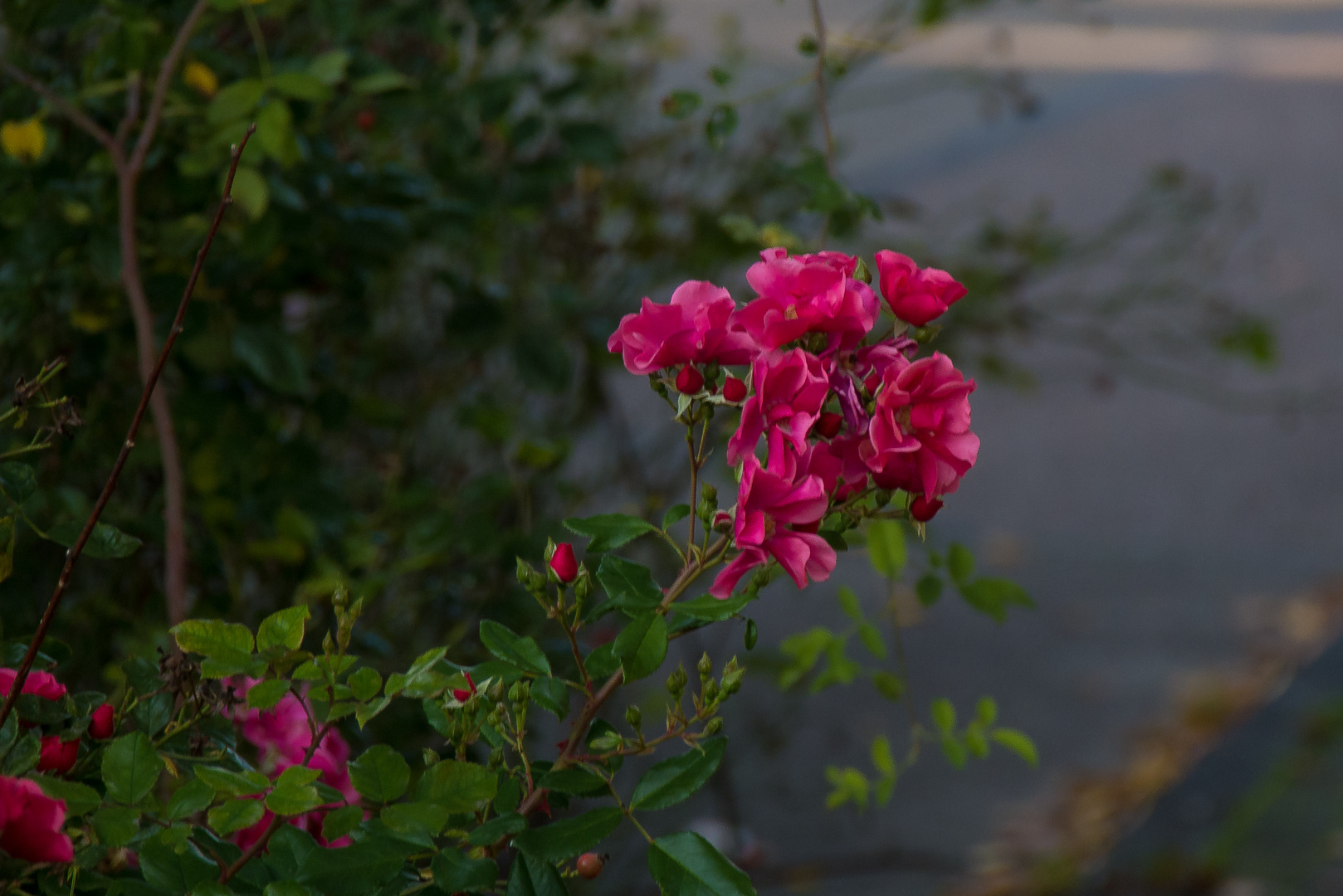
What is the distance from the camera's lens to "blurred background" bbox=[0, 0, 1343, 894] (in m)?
0.92

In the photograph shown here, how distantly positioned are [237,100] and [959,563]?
1.85ft

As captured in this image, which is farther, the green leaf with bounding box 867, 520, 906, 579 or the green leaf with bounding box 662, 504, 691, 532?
the green leaf with bounding box 867, 520, 906, 579

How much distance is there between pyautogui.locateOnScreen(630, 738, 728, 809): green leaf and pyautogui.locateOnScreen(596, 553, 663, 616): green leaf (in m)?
0.06

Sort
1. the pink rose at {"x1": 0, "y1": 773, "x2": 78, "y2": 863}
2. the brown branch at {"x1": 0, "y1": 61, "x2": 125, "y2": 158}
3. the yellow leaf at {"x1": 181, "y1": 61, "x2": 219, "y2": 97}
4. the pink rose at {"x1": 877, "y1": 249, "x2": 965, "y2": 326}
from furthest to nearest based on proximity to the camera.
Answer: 1. the yellow leaf at {"x1": 181, "y1": 61, "x2": 219, "y2": 97}
2. the brown branch at {"x1": 0, "y1": 61, "x2": 125, "y2": 158}
3. the pink rose at {"x1": 877, "y1": 249, "x2": 965, "y2": 326}
4. the pink rose at {"x1": 0, "y1": 773, "x2": 78, "y2": 863}

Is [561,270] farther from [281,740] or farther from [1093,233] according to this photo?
[1093,233]

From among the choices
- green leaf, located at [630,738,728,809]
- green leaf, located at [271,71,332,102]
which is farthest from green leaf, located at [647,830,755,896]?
green leaf, located at [271,71,332,102]

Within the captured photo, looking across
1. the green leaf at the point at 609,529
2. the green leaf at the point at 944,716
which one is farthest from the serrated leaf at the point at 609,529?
the green leaf at the point at 944,716

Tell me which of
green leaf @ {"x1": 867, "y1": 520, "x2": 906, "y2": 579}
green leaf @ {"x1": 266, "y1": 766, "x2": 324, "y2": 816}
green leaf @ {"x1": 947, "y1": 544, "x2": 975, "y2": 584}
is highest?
green leaf @ {"x1": 266, "y1": 766, "x2": 324, "y2": 816}

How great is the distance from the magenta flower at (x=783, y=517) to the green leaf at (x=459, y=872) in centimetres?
16

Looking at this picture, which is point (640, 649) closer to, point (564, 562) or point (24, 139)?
point (564, 562)

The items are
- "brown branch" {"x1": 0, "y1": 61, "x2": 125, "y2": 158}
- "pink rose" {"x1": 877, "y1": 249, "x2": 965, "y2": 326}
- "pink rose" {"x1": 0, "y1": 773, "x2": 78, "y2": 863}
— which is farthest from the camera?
"brown branch" {"x1": 0, "y1": 61, "x2": 125, "y2": 158}

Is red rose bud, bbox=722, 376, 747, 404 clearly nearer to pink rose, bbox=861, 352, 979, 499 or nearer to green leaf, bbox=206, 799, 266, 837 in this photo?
pink rose, bbox=861, 352, 979, 499

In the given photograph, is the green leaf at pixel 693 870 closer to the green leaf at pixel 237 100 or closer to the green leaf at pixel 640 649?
the green leaf at pixel 640 649

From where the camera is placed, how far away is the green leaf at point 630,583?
0.51 metres
